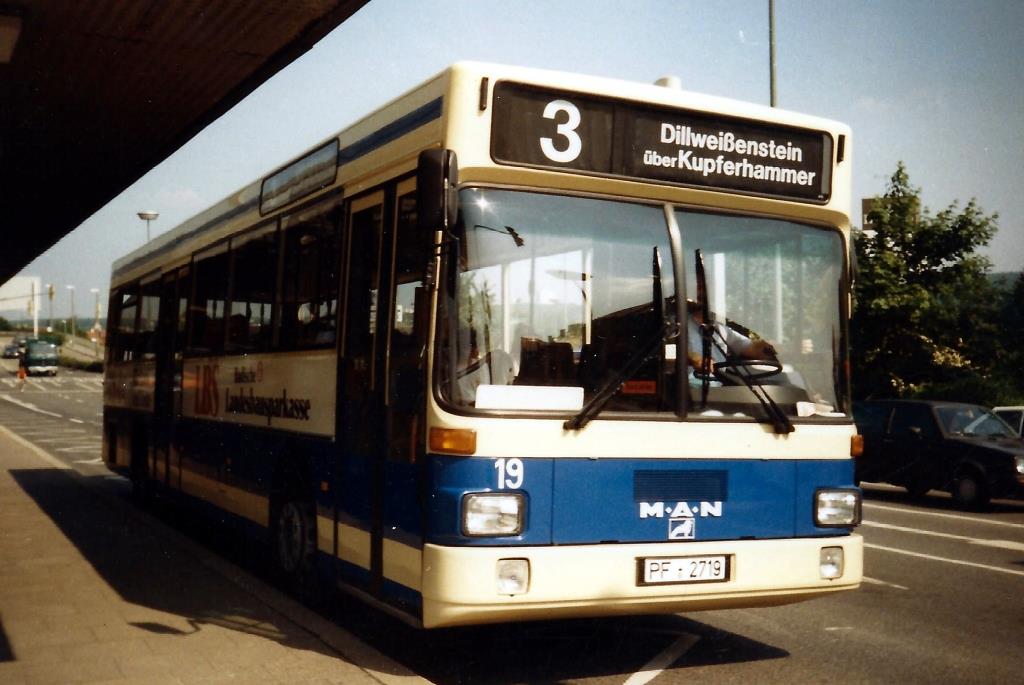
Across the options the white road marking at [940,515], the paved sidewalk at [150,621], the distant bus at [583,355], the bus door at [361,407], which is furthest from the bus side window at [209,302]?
the white road marking at [940,515]

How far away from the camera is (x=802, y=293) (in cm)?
686

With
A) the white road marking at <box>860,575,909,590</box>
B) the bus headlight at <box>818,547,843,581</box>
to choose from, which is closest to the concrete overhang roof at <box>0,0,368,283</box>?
the bus headlight at <box>818,547,843,581</box>

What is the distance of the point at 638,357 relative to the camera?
Result: 625cm

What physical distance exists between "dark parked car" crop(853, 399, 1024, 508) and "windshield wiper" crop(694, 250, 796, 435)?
11202mm

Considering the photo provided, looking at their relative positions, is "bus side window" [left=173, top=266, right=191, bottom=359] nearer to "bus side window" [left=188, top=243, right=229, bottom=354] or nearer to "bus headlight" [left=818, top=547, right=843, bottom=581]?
"bus side window" [left=188, top=243, right=229, bottom=354]

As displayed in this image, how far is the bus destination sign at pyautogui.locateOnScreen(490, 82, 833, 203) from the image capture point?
20.4 ft

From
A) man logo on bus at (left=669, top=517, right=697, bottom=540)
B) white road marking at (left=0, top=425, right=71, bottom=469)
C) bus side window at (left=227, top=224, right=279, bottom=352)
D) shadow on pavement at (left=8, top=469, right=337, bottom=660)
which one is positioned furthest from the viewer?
white road marking at (left=0, top=425, right=71, bottom=469)

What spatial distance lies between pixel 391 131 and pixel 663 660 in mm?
3540

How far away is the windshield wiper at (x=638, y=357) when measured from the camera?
6.08 m

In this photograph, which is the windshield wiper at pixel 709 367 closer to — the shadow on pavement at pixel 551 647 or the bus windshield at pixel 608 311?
the bus windshield at pixel 608 311

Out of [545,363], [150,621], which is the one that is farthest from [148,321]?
[545,363]

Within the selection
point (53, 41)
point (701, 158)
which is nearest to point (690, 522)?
point (701, 158)

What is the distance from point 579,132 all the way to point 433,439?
185cm

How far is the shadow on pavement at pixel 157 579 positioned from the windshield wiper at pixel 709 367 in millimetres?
2551
